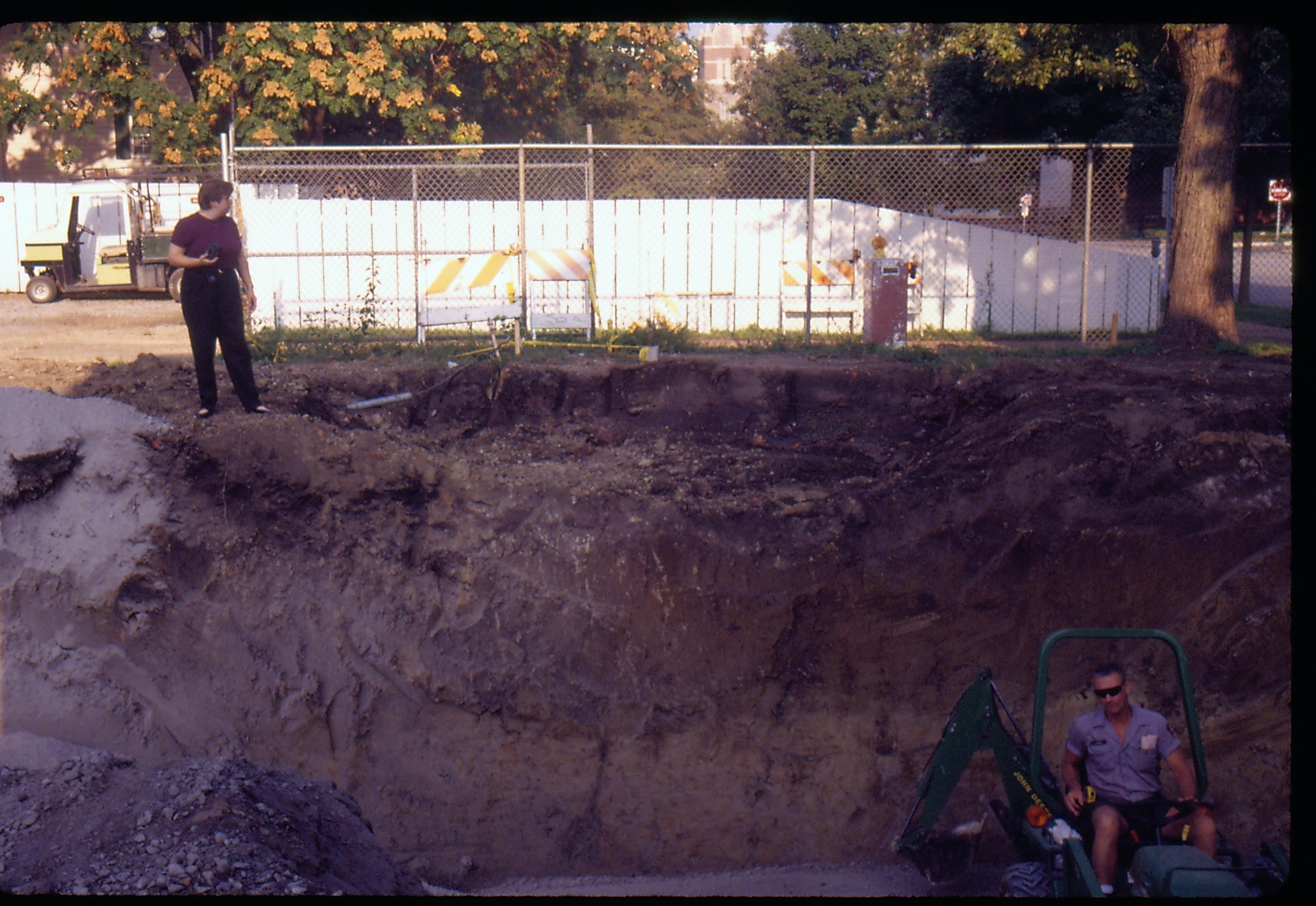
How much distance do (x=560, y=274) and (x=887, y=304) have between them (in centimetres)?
413

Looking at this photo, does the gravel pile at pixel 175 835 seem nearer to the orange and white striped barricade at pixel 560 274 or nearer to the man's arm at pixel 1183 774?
the man's arm at pixel 1183 774

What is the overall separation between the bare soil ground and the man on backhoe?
2.14 metres

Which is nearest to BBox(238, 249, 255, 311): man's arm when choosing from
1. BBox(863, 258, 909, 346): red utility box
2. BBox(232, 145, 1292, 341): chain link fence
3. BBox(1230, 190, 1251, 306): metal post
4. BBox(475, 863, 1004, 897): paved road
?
BBox(475, 863, 1004, 897): paved road

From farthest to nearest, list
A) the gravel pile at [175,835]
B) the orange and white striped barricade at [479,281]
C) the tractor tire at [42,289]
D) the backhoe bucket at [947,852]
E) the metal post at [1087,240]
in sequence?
the tractor tire at [42,289], the orange and white striped barricade at [479,281], the metal post at [1087,240], the backhoe bucket at [947,852], the gravel pile at [175,835]

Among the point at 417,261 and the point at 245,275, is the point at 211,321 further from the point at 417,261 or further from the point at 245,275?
the point at 417,261

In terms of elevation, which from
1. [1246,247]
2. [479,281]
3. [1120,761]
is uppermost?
[1246,247]

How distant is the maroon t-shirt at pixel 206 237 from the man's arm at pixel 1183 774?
680 cm

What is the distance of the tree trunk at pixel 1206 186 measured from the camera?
41.9ft

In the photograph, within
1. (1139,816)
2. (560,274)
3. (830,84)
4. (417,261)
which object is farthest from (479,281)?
(830,84)

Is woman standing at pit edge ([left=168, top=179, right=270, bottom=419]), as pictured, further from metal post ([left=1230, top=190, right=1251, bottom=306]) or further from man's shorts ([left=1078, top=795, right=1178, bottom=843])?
metal post ([left=1230, top=190, right=1251, bottom=306])

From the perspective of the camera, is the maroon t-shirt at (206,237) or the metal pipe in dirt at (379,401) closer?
the maroon t-shirt at (206,237)

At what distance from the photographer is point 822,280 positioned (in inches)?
596

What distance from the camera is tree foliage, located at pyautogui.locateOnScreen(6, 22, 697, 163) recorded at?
2133cm

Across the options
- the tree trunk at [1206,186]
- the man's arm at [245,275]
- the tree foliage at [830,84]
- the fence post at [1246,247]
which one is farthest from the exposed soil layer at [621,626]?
the tree foliage at [830,84]
